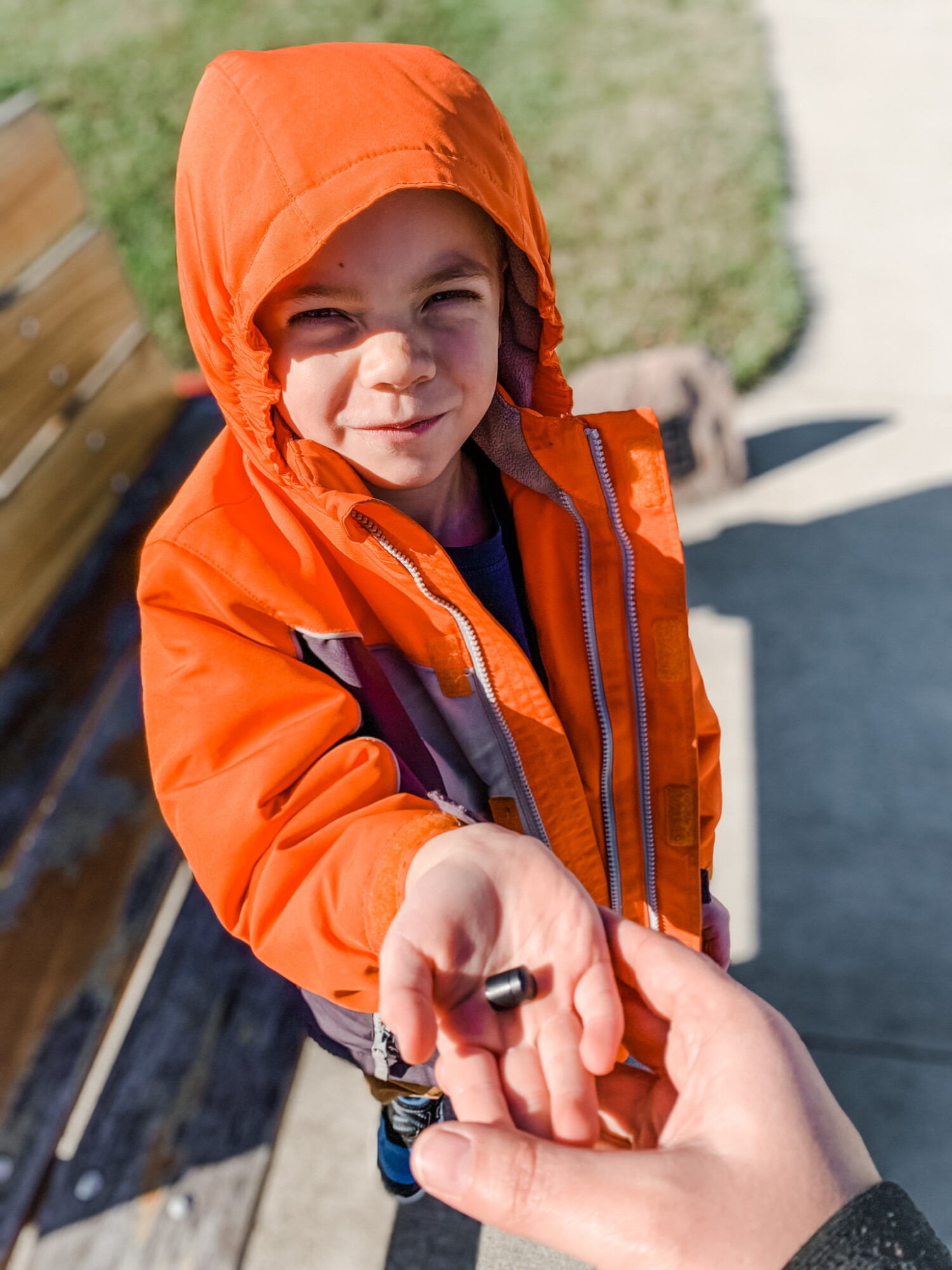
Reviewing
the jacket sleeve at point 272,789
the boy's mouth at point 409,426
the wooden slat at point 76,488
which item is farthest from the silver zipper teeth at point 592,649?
the wooden slat at point 76,488

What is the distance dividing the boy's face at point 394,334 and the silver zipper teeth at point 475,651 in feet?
0.30

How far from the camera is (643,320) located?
4.23 metres

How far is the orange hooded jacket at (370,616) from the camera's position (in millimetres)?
1212

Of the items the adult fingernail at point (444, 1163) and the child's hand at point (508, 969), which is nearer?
the adult fingernail at point (444, 1163)

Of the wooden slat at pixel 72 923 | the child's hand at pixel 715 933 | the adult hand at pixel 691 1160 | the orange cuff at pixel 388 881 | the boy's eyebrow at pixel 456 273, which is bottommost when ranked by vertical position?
the child's hand at pixel 715 933

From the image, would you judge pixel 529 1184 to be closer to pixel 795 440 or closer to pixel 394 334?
pixel 394 334

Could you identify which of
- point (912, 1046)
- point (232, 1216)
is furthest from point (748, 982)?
point (232, 1216)

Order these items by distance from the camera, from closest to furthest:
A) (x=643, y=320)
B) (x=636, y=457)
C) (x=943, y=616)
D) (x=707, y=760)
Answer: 1. (x=636, y=457)
2. (x=707, y=760)
3. (x=943, y=616)
4. (x=643, y=320)

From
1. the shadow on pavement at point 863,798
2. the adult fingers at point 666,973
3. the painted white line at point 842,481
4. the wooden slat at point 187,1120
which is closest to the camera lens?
the adult fingers at point 666,973

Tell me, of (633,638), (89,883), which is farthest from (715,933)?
(89,883)

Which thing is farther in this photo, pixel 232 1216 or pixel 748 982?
pixel 748 982

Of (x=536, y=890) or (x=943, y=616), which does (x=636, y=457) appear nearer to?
(x=536, y=890)

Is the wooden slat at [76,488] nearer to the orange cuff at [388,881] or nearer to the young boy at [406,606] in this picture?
the young boy at [406,606]

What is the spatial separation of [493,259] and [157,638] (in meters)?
0.72
